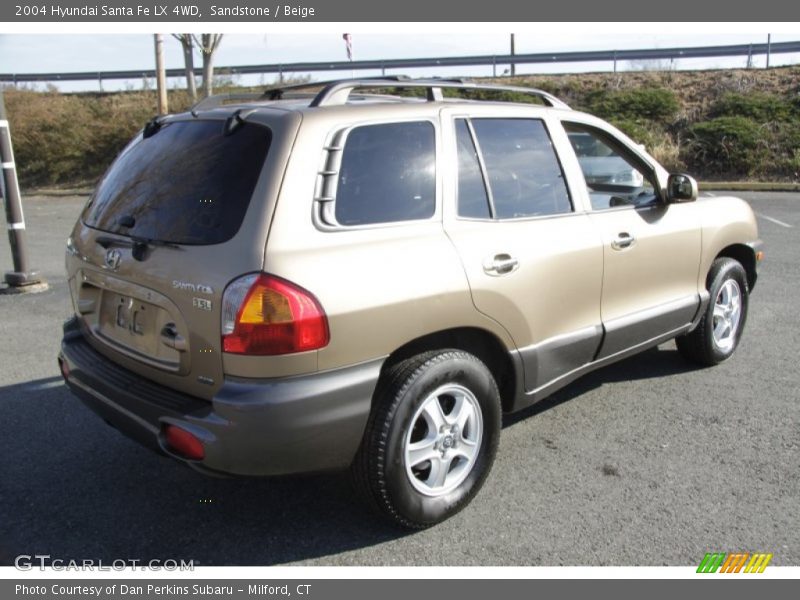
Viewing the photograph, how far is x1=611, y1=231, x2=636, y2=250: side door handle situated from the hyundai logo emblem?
2589mm

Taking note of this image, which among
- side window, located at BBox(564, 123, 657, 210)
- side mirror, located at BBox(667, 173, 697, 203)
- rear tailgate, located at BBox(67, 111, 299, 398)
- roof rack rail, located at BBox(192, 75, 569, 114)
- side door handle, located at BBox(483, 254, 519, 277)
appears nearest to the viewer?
rear tailgate, located at BBox(67, 111, 299, 398)

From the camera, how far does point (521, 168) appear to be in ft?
12.7

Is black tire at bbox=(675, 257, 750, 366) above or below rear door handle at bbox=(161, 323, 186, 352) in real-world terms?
below

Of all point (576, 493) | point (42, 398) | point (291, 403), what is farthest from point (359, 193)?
point (42, 398)

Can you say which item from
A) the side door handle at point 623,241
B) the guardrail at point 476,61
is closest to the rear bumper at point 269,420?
the side door handle at point 623,241

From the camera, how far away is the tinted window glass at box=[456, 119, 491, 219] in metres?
3.49

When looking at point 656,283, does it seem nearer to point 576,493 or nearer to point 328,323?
point 576,493

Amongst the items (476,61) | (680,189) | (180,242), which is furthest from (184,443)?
(476,61)

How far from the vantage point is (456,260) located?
3.29 meters

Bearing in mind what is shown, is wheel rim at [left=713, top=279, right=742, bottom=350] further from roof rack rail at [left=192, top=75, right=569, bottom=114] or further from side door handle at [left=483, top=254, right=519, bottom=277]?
side door handle at [left=483, top=254, right=519, bottom=277]

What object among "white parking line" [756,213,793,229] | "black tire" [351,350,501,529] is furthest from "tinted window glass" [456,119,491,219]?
"white parking line" [756,213,793,229]

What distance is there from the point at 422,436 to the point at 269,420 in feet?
2.81

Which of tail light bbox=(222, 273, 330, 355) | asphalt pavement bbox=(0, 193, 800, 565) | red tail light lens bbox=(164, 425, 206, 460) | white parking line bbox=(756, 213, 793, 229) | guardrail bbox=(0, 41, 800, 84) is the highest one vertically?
guardrail bbox=(0, 41, 800, 84)

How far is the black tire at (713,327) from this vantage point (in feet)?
16.6
